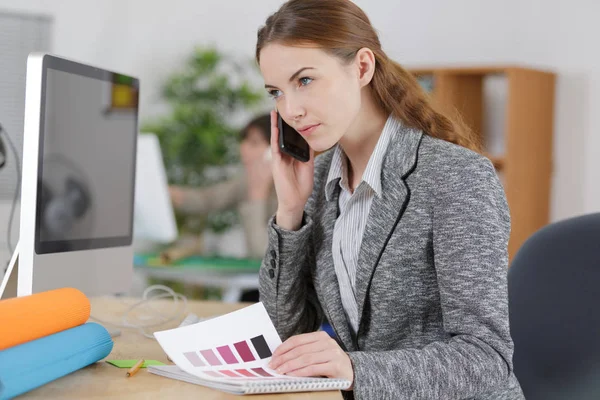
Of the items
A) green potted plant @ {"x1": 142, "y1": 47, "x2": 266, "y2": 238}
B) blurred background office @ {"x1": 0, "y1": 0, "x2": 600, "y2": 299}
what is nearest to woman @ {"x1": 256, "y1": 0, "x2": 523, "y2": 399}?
blurred background office @ {"x1": 0, "y1": 0, "x2": 600, "y2": 299}

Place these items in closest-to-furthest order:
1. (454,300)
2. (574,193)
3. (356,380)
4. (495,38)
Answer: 1. (356,380)
2. (454,300)
3. (574,193)
4. (495,38)

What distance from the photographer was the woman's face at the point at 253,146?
4023mm

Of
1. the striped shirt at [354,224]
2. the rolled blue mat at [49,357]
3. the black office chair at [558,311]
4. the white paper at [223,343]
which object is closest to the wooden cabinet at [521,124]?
the black office chair at [558,311]

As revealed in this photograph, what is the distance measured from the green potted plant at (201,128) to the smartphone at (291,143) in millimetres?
2931

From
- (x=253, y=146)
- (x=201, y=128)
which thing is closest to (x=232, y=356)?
(x=253, y=146)

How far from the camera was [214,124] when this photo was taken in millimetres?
4551

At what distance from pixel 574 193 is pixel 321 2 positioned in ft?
9.83

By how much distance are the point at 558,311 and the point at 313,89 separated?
1.99ft

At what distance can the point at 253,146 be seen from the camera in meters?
4.05

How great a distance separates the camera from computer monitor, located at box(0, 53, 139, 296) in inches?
51.9

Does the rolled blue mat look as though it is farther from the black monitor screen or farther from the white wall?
the white wall

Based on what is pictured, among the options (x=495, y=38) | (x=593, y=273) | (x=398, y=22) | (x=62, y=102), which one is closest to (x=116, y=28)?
(x=398, y=22)

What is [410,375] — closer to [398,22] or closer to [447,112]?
[447,112]

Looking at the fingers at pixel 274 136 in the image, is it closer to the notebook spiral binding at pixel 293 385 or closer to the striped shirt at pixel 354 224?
the striped shirt at pixel 354 224
